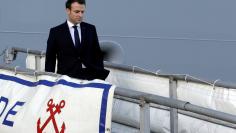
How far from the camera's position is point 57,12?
6.82 meters

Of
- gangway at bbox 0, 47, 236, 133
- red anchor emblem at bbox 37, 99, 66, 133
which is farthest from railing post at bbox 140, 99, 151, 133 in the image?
red anchor emblem at bbox 37, 99, 66, 133

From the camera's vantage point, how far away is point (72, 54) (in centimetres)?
381

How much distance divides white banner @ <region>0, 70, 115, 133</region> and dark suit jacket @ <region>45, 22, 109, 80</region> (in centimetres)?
42

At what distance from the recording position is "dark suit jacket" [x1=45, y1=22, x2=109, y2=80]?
3.80m

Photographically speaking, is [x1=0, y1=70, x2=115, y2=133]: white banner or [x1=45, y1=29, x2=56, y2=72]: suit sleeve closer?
[x1=0, y1=70, x2=115, y2=133]: white banner

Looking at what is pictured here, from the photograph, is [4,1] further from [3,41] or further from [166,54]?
[166,54]

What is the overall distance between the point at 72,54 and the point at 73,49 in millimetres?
38

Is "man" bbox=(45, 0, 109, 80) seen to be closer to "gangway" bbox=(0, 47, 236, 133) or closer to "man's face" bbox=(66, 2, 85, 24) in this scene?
"man's face" bbox=(66, 2, 85, 24)

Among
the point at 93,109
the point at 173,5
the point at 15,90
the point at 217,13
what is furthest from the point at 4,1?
the point at 93,109

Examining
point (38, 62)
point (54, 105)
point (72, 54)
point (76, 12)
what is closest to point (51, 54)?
point (72, 54)

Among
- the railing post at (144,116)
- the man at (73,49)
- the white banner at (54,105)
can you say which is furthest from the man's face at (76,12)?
the railing post at (144,116)

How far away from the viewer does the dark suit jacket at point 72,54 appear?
12.5 ft

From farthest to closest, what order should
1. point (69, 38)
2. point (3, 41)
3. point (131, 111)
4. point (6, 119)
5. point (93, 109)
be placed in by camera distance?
1. point (3, 41)
2. point (131, 111)
3. point (69, 38)
4. point (6, 119)
5. point (93, 109)

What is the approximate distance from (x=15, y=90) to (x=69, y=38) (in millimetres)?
579
